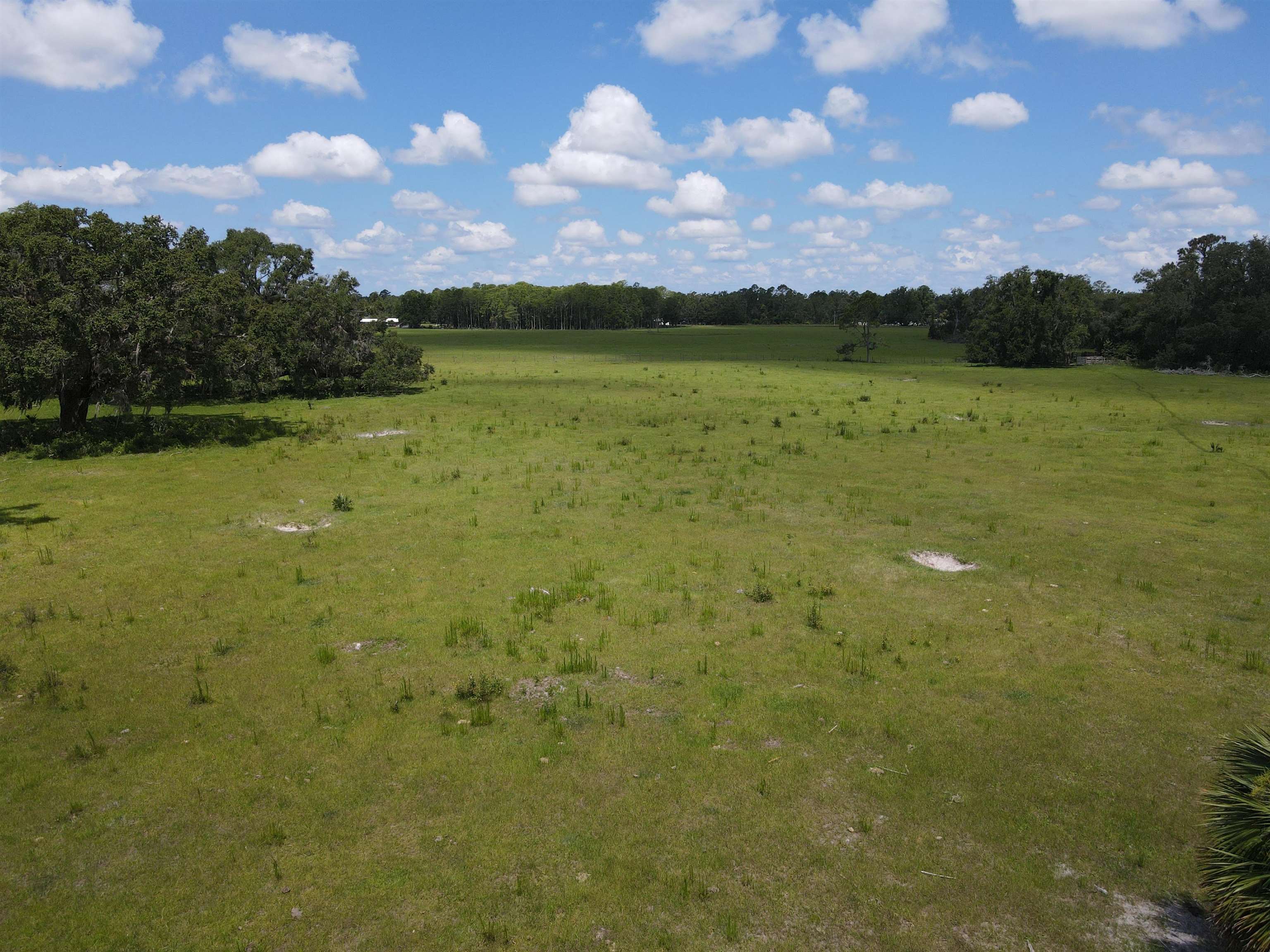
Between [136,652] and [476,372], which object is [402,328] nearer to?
[476,372]

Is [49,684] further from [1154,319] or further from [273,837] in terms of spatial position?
[1154,319]

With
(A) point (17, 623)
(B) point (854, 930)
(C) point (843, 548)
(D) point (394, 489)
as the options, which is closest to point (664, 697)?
(B) point (854, 930)

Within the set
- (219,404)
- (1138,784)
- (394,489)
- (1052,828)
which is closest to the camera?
(1052,828)

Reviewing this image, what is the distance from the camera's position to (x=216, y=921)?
7.27 metres

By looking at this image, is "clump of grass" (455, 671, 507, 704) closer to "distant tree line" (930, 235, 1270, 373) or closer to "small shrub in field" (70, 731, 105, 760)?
"small shrub in field" (70, 731, 105, 760)

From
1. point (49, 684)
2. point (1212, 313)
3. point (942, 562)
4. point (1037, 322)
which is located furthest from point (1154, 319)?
point (49, 684)

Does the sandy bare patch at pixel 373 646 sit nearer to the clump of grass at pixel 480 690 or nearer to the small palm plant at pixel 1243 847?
the clump of grass at pixel 480 690

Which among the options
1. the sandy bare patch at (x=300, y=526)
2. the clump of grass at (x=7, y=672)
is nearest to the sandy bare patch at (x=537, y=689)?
the clump of grass at (x=7, y=672)

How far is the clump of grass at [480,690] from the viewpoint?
11.5 m

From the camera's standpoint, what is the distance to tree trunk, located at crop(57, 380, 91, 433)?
30.2 meters

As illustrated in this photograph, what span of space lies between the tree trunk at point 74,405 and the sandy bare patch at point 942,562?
32.0 m

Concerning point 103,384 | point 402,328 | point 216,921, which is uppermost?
point 402,328

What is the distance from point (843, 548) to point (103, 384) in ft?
97.6

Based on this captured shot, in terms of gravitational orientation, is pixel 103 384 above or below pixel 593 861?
above
